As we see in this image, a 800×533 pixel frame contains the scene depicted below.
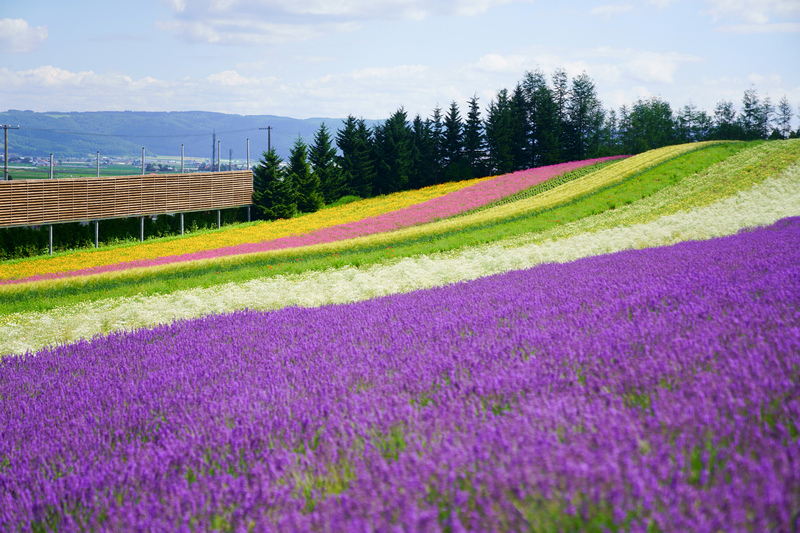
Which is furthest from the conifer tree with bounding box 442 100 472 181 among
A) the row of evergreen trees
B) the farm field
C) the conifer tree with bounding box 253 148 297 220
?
the farm field

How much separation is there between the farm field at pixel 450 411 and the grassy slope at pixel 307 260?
369 inches

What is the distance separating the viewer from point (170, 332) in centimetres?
750

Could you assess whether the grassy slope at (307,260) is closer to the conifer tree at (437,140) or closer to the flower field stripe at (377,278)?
the flower field stripe at (377,278)

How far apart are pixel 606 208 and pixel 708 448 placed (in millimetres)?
26510

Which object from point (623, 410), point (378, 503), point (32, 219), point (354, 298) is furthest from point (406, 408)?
point (32, 219)

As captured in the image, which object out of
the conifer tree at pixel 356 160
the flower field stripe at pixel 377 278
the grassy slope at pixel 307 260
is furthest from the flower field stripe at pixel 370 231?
the conifer tree at pixel 356 160

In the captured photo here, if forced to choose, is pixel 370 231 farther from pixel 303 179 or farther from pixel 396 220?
pixel 303 179

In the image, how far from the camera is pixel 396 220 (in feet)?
118

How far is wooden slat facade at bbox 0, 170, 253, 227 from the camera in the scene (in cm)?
3384

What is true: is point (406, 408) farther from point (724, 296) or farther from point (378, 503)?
point (724, 296)

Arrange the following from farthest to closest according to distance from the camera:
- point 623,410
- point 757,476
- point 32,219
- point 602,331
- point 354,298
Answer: point 32,219 < point 354,298 < point 602,331 < point 623,410 < point 757,476

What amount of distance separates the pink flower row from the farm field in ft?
66.0

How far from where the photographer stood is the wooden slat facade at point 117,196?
111ft

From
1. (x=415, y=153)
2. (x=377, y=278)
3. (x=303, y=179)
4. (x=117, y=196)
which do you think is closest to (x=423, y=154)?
(x=415, y=153)
